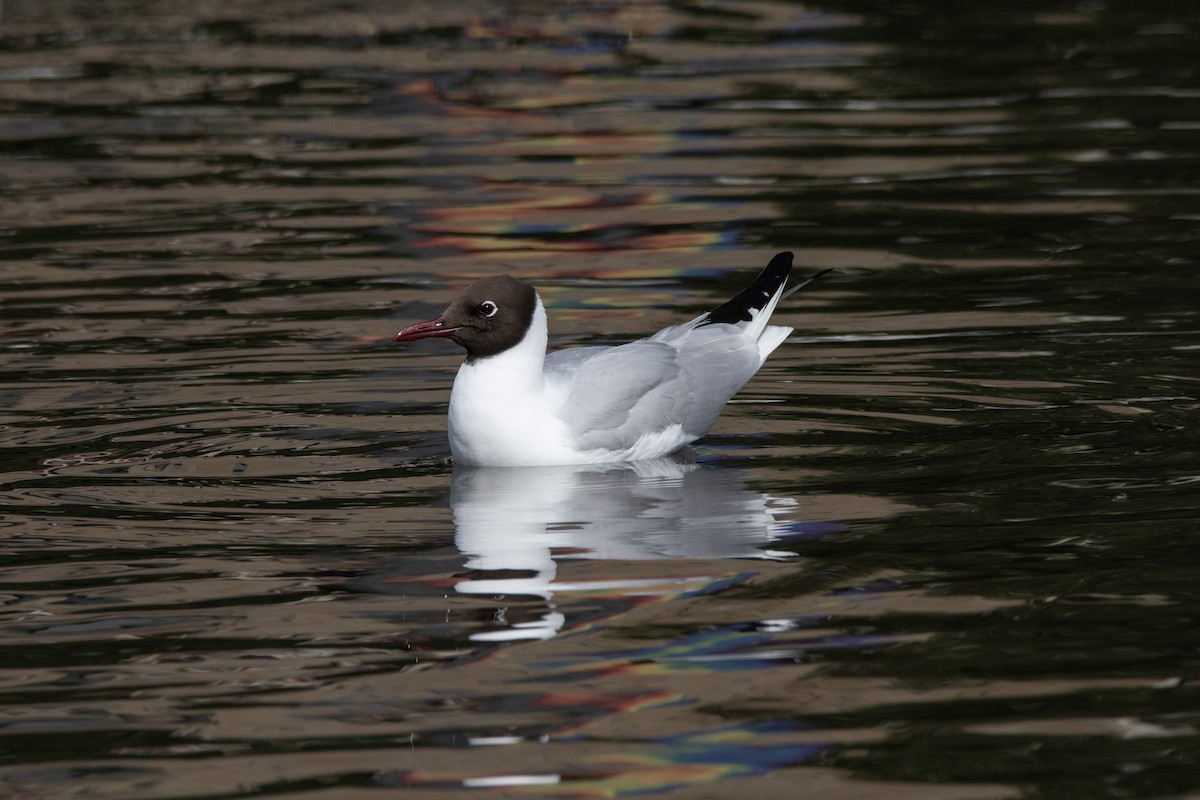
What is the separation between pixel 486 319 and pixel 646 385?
77 cm

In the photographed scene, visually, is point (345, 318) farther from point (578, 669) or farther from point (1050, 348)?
point (578, 669)

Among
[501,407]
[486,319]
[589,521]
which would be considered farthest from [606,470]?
[589,521]

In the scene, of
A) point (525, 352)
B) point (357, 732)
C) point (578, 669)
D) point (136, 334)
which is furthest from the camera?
point (136, 334)

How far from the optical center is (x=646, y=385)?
29.2 ft

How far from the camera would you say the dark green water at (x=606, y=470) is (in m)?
5.64

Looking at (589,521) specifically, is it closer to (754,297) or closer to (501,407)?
(501,407)

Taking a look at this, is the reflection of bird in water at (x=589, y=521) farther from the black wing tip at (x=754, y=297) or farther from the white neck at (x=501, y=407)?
the black wing tip at (x=754, y=297)

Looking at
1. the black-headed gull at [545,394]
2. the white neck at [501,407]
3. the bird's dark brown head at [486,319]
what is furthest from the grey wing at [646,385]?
the bird's dark brown head at [486,319]

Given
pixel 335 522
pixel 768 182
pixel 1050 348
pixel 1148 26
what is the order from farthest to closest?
pixel 1148 26 → pixel 768 182 → pixel 1050 348 → pixel 335 522

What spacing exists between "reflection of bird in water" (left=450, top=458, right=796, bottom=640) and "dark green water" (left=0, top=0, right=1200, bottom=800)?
0.03 m

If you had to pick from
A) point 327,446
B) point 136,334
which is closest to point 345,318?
point 136,334

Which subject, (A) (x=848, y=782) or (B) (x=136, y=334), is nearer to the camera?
(A) (x=848, y=782)

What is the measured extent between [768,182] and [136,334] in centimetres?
504

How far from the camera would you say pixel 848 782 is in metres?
5.24
